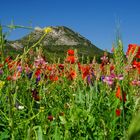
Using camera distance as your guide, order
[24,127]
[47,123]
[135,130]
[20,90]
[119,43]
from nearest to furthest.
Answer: [135,130] → [119,43] → [24,127] → [47,123] → [20,90]

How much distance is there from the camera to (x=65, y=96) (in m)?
4.43

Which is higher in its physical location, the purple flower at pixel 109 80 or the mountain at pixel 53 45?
the mountain at pixel 53 45

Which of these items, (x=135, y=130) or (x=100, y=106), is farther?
(x=100, y=106)

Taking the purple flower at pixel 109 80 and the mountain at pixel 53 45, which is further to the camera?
the purple flower at pixel 109 80

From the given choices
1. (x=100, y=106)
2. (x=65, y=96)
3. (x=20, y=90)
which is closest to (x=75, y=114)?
(x=100, y=106)

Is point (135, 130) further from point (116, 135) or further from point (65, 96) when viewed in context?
point (65, 96)

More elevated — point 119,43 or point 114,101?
point 119,43

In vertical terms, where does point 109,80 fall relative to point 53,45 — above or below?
below

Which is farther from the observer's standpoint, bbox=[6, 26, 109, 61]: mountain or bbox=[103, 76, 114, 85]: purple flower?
bbox=[103, 76, 114, 85]: purple flower

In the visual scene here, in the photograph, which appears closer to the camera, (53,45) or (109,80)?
(109,80)

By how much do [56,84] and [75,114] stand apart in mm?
2621

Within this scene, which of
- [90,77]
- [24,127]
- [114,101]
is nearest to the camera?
[24,127]

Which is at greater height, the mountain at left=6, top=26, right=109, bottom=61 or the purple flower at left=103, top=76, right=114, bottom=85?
the mountain at left=6, top=26, right=109, bottom=61

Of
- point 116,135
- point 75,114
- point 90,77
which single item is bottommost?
point 116,135
